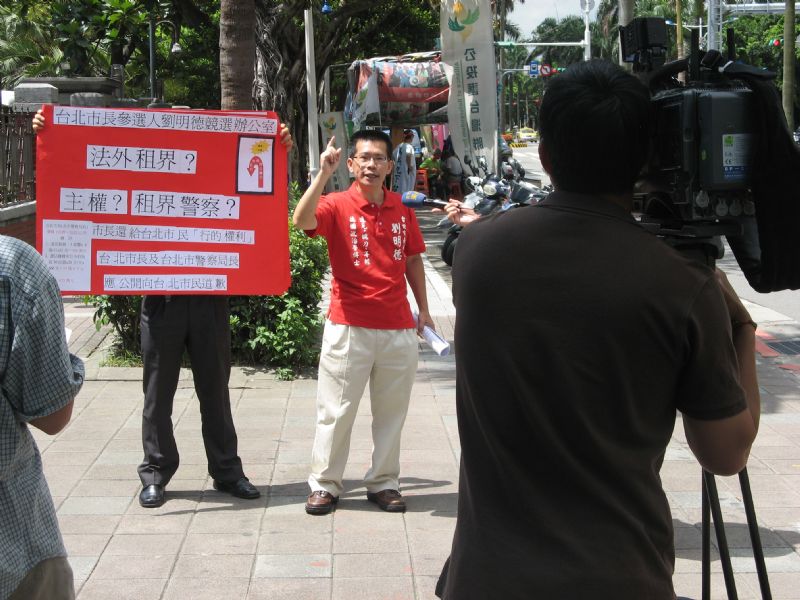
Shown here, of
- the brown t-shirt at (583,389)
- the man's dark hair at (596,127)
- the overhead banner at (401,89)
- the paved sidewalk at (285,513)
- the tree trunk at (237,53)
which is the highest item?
the overhead banner at (401,89)

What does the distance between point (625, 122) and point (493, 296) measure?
0.40 metres

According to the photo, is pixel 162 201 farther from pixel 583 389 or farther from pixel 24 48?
pixel 24 48

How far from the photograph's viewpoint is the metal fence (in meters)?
10.6

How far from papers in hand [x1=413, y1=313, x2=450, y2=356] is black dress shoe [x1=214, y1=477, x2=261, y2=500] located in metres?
1.19

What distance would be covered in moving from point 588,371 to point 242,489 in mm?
3511

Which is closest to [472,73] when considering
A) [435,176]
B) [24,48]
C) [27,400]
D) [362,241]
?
[362,241]

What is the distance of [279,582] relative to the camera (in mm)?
4074

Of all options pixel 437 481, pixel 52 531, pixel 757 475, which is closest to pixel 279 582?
pixel 437 481

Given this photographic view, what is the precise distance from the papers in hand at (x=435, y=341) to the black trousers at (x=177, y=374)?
1018mm

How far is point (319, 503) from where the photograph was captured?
4809 millimetres

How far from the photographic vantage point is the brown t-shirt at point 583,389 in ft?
5.76

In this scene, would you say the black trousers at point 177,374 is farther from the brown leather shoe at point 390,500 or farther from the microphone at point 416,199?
the microphone at point 416,199

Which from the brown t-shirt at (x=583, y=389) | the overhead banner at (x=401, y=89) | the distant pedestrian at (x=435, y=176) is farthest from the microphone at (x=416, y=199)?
the distant pedestrian at (x=435, y=176)

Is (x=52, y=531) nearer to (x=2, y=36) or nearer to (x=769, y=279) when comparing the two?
(x=769, y=279)
